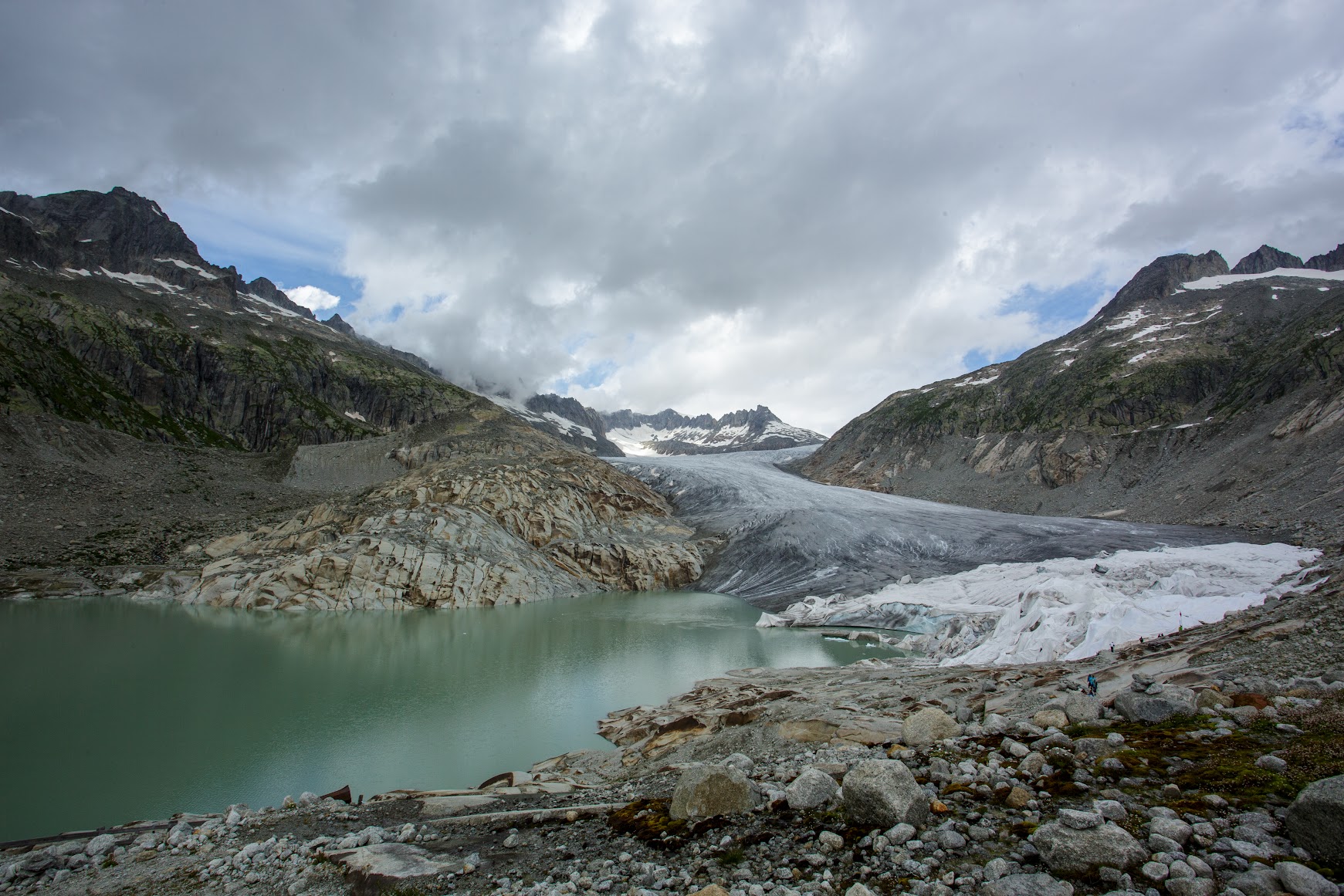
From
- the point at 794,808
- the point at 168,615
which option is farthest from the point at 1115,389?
the point at 168,615

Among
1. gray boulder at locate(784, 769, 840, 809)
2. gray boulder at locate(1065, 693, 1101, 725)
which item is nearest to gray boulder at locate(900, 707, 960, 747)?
gray boulder at locate(1065, 693, 1101, 725)

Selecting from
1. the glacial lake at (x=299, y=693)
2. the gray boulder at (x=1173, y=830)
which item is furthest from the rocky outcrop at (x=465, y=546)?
the gray boulder at (x=1173, y=830)

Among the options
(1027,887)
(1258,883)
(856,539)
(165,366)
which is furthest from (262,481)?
(1258,883)

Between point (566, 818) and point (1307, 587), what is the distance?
69.0 ft

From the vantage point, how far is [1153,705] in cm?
654

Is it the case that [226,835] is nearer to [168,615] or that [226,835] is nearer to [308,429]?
[168,615]

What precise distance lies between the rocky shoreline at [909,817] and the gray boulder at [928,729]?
4 centimetres

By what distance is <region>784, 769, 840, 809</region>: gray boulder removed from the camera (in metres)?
5.75

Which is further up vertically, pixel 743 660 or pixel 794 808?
pixel 794 808

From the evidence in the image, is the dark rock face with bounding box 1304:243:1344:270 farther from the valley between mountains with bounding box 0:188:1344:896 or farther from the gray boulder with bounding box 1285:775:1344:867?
the gray boulder with bounding box 1285:775:1344:867

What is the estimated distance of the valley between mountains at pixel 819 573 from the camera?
493 centimetres

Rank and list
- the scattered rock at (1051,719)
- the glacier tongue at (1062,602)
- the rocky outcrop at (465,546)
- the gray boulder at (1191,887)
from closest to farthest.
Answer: the gray boulder at (1191,887) → the scattered rock at (1051,719) → the glacier tongue at (1062,602) → the rocky outcrop at (465,546)

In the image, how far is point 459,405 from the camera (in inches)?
4402

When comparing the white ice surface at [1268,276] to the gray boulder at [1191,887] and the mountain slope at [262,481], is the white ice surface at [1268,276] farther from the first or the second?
the gray boulder at [1191,887]
